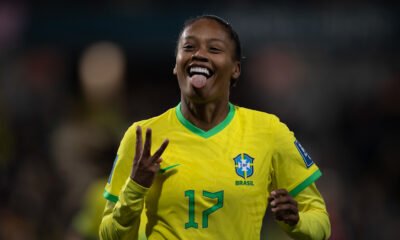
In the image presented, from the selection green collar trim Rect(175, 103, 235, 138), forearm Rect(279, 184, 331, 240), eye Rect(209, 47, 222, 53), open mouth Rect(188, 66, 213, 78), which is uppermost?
eye Rect(209, 47, 222, 53)

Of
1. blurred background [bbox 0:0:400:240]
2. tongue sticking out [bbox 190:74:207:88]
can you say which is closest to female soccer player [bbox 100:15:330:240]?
tongue sticking out [bbox 190:74:207:88]

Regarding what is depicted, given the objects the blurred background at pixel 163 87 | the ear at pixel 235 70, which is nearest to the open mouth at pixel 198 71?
the ear at pixel 235 70

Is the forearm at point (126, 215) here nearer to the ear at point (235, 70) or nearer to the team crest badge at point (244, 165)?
the team crest badge at point (244, 165)

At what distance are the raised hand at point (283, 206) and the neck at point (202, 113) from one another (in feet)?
2.25

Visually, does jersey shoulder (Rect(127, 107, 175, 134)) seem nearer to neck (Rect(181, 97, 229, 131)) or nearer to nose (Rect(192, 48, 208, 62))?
neck (Rect(181, 97, 229, 131))

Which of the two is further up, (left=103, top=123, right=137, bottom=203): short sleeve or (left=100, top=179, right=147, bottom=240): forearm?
(left=103, top=123, right=137, bottom=203): short sleeve

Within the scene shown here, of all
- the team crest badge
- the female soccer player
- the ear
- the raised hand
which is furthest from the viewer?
the ear

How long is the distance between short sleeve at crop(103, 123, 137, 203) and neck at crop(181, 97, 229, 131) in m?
0.31

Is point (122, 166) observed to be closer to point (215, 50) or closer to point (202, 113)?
point (202, 113)

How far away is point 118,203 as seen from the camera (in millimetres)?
4664

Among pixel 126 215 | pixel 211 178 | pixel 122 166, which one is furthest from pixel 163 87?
pixel 126 215

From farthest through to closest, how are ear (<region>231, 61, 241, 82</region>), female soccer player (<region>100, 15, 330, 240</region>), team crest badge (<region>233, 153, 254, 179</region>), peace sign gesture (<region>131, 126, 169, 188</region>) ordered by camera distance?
ear (<region>231, 61, 241, 82</region>), team crest badge (<region>233, 153, 254, 179</region>), female soccer player (<region>100, 15, 330, 240</region>), peace sign gesture (<region>131, 126, 169, 188</region>)

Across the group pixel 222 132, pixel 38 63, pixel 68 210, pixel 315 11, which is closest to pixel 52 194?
pixel 68 210

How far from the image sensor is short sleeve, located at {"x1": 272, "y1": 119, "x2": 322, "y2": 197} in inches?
194
